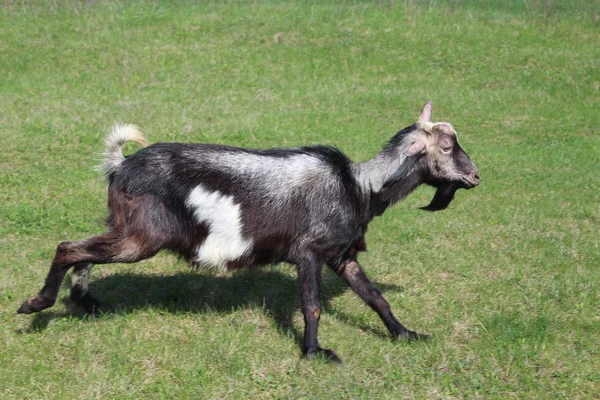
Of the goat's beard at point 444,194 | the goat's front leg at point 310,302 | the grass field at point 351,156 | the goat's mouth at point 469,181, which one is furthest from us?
the goat's beard at point 444,194

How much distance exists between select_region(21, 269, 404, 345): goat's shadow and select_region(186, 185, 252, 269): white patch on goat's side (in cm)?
66

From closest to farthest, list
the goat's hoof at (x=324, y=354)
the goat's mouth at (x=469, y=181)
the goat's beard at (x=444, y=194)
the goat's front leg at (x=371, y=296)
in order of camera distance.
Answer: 1. the goat's hoof at (x=324, y=354)
2. the goat's front leg at (x=371, y=296)
3. the goat's mouth at (x=469, y=181)
4. the goat's beard at (x=444, y=194)

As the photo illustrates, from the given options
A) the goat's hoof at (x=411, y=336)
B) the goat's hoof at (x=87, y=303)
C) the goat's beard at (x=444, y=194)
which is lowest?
the goat's hoof at (x=411, y=336)

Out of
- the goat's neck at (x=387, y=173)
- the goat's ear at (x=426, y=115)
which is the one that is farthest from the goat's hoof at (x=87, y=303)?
the goat's ear at (x=426, y=115)

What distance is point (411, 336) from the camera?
5875 mm

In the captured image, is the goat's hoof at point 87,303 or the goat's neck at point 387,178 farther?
the goat's hoof at point 87,303

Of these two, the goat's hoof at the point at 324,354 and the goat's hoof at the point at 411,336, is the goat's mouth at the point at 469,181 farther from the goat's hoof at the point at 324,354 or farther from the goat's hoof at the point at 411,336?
the goat's hoof at the point at 324,354

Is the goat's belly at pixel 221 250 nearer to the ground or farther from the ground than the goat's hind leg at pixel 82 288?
farther from the ground

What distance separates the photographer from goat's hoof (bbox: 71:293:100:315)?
6227 mm

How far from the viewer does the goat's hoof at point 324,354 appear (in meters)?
5.53

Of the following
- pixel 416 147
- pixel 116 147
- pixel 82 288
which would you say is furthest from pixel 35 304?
pixel 416 147

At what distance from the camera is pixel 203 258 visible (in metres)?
5.84

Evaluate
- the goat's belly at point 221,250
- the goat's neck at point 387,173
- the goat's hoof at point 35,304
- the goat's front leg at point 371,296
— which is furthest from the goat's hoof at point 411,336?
the goat's hoof at point 35,304

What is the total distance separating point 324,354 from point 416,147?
1.65m
